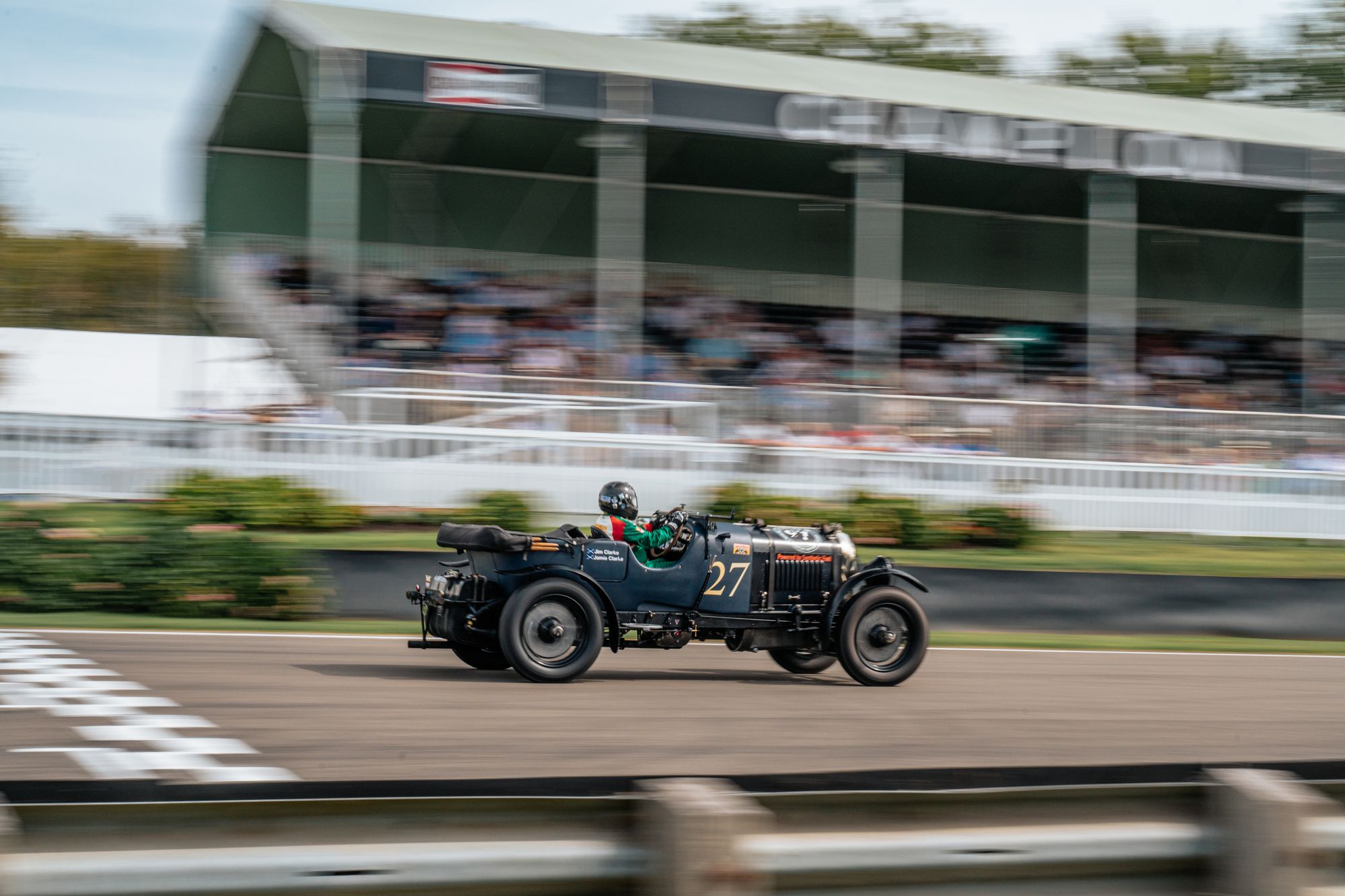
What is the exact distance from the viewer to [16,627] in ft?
35.0

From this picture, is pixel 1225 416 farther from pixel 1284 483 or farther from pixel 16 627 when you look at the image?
pixel 16 627

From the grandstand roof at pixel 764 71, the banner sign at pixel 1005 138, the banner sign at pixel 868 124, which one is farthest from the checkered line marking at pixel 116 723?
the banner sign at pixel 1005 138

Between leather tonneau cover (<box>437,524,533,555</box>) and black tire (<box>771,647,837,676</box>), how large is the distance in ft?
7.52

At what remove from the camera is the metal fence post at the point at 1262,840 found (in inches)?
137

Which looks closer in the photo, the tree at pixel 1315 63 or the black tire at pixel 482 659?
the black tire at pixel 482 659

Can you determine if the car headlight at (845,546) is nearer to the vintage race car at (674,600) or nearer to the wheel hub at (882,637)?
the vintage race car at (674,600)

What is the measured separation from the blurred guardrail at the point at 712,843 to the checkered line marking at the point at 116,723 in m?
2.57

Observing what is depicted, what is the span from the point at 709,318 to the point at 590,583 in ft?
41.8

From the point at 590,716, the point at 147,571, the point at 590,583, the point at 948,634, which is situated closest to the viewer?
the point at 590,716

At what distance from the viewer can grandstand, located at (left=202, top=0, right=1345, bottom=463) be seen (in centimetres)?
1736

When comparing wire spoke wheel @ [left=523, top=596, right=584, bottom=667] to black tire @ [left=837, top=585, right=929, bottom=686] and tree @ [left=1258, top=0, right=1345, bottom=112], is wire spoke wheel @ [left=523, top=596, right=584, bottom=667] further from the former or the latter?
tree @ [left=1258, top=0, right=1345, bottom=112]

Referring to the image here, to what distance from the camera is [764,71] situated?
20.4 meters

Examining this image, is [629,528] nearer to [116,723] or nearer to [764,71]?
[116,723]

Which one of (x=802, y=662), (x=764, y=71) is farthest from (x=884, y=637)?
(x=764, y=71)
